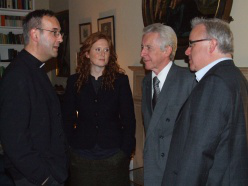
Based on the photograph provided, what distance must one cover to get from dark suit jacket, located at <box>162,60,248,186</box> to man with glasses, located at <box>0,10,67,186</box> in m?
0.85

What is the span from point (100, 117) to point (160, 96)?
2.31ft

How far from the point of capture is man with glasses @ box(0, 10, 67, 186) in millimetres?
1933

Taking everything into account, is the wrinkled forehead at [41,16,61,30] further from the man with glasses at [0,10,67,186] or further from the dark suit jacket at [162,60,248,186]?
the dark suit jacket at [162,60,248,186]

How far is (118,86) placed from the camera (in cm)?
293

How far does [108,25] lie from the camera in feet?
16.4

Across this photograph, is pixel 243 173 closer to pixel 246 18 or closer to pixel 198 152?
pixel 198 152

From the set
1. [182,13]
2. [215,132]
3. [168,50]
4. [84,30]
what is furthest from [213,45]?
[84,30]

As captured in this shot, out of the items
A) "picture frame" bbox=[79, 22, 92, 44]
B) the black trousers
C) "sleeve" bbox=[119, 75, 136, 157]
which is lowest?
the black trousers

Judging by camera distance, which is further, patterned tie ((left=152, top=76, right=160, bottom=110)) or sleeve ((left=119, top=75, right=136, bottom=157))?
sleeve ((left=119, top=75, right=136, bottom=157))

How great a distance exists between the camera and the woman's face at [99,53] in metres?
2.87

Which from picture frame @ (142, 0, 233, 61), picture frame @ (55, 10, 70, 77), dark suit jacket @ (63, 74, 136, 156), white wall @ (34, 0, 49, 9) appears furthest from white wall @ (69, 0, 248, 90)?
white wall @ (34, 0, 49, 9)

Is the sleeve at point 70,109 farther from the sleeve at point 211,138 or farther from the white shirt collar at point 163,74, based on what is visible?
the sleeve at point 211,138

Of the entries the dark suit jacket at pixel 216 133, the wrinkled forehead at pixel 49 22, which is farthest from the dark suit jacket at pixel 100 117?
the dark suit jacket at pixel 216 133

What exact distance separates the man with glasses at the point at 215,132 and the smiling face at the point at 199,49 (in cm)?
8
